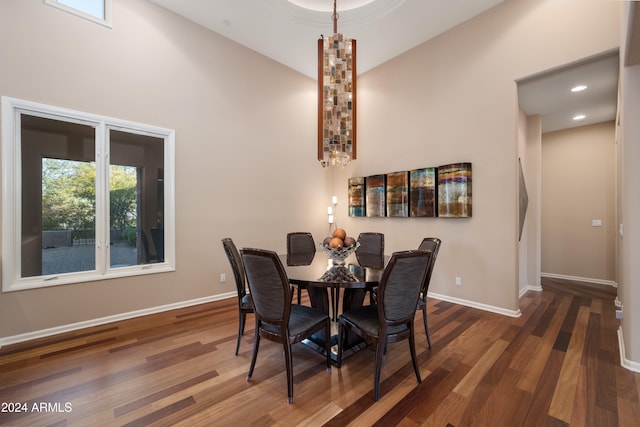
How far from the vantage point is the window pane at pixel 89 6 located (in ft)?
9.59

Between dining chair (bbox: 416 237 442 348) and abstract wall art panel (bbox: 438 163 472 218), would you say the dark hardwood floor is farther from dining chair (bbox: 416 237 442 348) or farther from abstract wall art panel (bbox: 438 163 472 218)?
abstract wall art panel (bbox: 438 163 472 218)

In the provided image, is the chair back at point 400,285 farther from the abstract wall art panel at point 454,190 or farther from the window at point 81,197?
the window at point 81,197

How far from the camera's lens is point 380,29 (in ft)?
12.8

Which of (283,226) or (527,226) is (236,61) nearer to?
(283,226)

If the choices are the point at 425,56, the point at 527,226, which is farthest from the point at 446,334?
the point at 425,56

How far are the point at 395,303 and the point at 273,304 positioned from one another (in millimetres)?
859

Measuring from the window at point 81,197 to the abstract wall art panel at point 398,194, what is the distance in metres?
3.35

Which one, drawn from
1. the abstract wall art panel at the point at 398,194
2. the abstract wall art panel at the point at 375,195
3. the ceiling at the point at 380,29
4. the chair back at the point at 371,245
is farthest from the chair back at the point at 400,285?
the ceiling at the point at 380,29

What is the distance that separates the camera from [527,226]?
14.1 feet

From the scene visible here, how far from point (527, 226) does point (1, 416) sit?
6125mm

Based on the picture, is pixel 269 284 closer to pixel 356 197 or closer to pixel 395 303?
pixel 395 303

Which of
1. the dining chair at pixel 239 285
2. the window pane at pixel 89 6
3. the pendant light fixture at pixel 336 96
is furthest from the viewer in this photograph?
the pendant light fixture at pixel 336 96

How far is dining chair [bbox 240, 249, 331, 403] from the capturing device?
1799 millimetres

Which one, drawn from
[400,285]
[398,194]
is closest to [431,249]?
[400,285]
